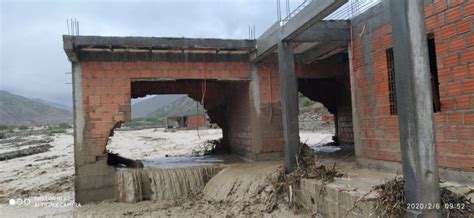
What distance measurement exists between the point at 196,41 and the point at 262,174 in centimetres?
373

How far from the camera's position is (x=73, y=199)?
32.9 ft

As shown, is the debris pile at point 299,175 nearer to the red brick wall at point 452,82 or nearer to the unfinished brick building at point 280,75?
the unfinished brick building at point 280,75

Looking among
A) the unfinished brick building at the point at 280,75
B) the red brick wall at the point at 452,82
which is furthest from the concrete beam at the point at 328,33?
the red brick wall at the point at 452,82

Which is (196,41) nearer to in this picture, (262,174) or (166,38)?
(166,38)

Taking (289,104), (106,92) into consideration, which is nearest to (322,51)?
(289,104)

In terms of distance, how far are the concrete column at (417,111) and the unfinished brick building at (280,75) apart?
1.71m

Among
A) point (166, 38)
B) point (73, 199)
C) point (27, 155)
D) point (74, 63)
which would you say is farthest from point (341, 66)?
point (27, 155)

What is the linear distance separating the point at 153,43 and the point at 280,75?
11.1ft

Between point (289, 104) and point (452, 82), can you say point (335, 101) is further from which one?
point (452, 82)

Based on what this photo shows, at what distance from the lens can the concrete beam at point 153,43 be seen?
8.94m

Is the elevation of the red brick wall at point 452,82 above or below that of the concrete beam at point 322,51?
below

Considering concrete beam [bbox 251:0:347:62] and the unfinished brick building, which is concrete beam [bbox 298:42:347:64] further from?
concrete beam [bbox 251:0:347:62]

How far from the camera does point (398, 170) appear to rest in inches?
271

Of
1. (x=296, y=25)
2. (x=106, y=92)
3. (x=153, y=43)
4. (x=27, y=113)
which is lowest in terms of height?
(x=106, y=92)
